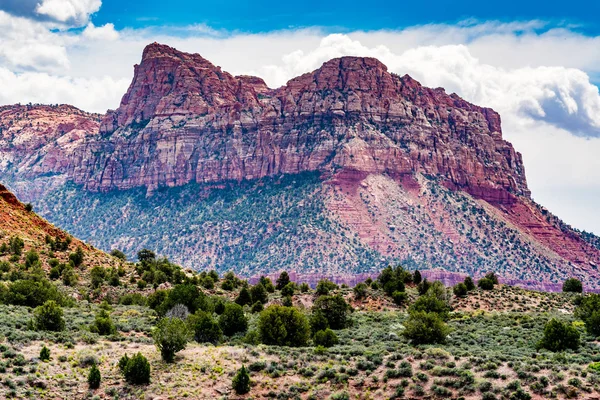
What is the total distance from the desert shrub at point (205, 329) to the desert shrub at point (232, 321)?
358cm

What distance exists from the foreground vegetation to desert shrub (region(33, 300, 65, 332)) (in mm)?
72

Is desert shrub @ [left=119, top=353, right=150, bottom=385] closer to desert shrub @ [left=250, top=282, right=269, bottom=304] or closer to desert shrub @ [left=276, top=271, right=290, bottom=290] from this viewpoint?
desert shrub @ [left=250, top=282, right=269, bottom=304]

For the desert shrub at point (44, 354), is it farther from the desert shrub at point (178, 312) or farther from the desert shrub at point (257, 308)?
the desert shrub at point (257, 308)

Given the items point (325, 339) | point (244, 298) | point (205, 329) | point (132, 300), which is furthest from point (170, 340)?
point (244, 298)

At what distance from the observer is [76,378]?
40938mm

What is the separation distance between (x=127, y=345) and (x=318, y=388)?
45.7 ft

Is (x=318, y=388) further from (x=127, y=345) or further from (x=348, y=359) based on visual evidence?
(x=127, y=345)

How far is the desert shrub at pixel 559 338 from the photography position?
4869 centimetres

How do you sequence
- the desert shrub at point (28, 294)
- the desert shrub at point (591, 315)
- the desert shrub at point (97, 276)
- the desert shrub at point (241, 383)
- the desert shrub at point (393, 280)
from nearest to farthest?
the desert shrub at point (241, 383), the desert shrub at point (591, 315), the desert shrub at point (28, 294), the desert shrub at point (97, 276), the desert shrub at point (393, 280)

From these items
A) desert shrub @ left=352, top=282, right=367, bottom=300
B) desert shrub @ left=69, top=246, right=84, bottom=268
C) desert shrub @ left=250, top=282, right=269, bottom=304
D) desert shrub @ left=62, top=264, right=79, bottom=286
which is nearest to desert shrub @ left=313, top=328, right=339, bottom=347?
desert shrub @ left=250, top=282, right=269, bottom=304

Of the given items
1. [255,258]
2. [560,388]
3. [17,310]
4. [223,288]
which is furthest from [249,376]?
[255,258]

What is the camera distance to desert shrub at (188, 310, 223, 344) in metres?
52.5

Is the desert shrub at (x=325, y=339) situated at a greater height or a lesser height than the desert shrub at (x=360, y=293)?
lesser

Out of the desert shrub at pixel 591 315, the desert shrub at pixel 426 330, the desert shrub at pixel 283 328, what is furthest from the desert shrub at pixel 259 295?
the desert shrub at pixel 591 315
